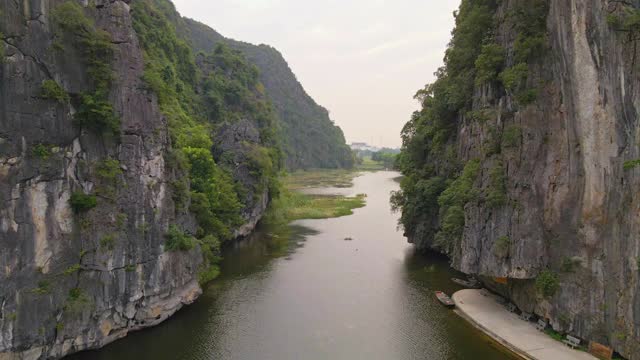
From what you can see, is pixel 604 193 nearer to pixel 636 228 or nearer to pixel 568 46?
pixel 636 228

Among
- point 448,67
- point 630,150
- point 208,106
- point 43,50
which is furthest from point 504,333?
point 208,106

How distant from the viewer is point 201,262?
3484 centimetres

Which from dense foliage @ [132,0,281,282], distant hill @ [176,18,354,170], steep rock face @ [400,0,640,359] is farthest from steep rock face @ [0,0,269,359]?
distant hill @ [176,18,354,170]

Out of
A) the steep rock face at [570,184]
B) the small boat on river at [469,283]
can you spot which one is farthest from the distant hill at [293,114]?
the steep rock face at [570,184]

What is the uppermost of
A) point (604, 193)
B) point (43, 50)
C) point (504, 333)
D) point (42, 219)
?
point (43, 50)

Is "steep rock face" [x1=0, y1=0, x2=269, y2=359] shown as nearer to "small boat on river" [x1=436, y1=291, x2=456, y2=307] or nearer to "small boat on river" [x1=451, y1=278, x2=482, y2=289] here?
"small boat on river" [x1=436, y1=291, x2=456, y2=307]

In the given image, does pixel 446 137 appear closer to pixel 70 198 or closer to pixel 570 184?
pixel 570 184

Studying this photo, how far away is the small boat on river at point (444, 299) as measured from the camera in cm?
3256

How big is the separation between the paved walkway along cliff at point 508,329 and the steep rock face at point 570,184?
3.89 feet

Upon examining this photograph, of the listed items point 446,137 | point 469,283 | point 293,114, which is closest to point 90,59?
point 446,137

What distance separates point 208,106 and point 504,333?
5526cm

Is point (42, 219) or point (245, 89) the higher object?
point (245, 89)

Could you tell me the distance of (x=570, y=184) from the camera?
2581 centimetres

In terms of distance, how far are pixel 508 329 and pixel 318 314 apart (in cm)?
1225
